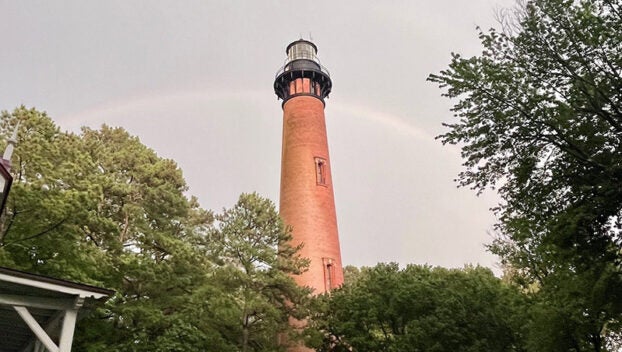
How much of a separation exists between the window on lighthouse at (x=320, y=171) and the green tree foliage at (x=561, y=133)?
61.7ft

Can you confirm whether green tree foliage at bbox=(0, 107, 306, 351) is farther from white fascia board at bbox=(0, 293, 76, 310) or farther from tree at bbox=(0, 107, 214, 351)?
white fascia board at bbox=(0, 293, 76, 310)

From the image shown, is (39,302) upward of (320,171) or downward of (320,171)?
downward

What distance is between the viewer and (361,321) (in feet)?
72.0

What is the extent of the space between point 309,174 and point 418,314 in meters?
12.8

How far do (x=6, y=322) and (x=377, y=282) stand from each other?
624 inches

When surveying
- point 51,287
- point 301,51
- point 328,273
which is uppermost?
point 301,51

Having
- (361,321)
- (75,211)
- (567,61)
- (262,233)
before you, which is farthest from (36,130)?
(567,61)

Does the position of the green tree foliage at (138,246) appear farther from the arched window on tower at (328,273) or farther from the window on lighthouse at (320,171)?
the window on lighthouse at (320,171)

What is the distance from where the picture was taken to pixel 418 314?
21188mm

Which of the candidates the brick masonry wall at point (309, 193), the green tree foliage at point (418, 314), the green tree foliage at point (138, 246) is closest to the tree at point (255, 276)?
the green tree foliage at point (138, 246)

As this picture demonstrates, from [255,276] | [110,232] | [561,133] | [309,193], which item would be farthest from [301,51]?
[561,133]

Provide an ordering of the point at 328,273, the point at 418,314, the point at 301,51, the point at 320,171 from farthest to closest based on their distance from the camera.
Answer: the point at 301,51 < the point at 320,171 < the point at 328,273 < the point at 418,314

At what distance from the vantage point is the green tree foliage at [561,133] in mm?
10359

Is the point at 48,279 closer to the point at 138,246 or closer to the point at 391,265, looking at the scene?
the point at 138,246
